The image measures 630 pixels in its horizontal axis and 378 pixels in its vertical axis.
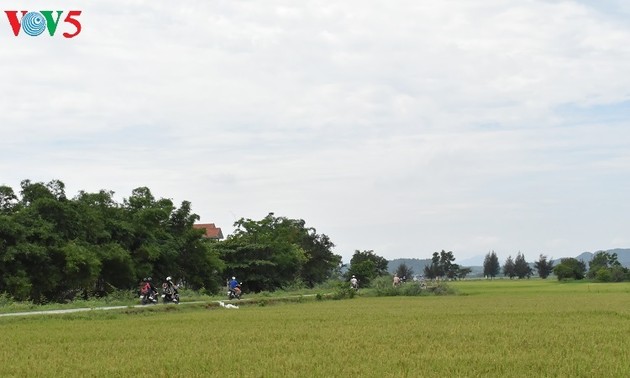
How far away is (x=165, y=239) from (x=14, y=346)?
25.8m

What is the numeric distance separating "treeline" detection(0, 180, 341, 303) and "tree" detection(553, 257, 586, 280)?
38.7 metres

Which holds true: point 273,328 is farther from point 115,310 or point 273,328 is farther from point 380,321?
point 115,310

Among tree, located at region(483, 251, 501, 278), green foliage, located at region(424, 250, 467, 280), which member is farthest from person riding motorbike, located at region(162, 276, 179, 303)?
tree, located at region(483, 251, 501, 278)

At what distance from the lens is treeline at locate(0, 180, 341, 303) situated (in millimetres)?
30641

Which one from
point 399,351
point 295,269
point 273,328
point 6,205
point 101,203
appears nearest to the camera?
point 399,351

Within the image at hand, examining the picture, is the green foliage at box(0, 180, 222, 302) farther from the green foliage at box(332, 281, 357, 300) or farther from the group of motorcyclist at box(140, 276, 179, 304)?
the green foliage at box(332, 281, 357, 300)

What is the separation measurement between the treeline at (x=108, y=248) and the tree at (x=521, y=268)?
78.2 metres

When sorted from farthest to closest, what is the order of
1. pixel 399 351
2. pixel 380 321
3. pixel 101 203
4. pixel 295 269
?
pixel 295 269, pixel 101 203, pixel 380 321, pixel 399 351

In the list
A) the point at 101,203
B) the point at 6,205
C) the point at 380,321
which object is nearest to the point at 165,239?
the point at 101,203

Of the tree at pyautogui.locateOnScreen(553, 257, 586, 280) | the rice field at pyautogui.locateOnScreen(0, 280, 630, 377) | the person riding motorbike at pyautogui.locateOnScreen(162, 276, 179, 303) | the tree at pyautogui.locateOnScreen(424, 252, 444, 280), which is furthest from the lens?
the tree at pyautogui.locateOnScreen(424, 252, 444, 280)

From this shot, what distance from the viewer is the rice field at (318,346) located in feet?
37.7

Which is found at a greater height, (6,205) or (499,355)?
(6,205)

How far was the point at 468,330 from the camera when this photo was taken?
57.5 ft

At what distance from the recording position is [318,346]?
14617 millimetres
